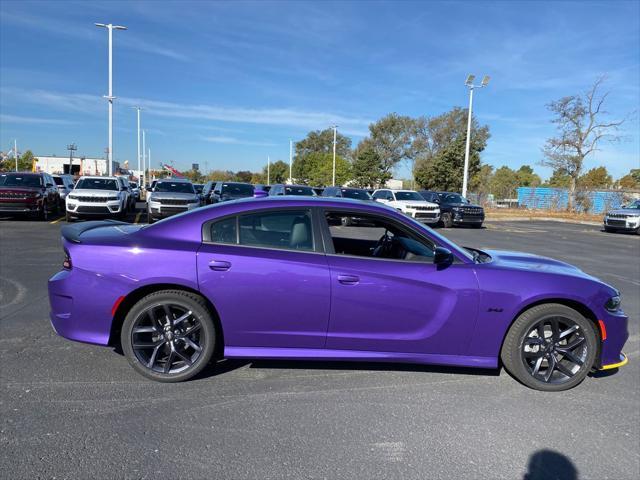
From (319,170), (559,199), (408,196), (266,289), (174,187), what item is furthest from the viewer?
(319,170)

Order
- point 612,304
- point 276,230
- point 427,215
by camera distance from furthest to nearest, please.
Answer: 1. point 427,215
2. point 612,304
3. point 276,230

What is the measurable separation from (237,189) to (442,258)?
52.1 feet

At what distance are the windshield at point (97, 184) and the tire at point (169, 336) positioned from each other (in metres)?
14.9

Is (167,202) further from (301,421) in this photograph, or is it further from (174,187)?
(301,421)

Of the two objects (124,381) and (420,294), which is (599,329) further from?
(124,381)

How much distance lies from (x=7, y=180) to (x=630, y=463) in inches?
756

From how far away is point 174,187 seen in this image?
58.2 ft

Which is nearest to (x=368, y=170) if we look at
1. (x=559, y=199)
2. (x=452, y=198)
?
(x=559, y=199)

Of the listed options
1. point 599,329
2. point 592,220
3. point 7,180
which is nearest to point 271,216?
point 599,329

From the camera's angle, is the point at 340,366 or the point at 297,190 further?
the point at 297,190

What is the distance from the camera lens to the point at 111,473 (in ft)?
8.52

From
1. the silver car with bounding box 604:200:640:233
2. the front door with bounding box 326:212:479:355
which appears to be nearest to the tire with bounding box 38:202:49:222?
the front door with bounding box 326:212:479:355

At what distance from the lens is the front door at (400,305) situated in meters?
3.65

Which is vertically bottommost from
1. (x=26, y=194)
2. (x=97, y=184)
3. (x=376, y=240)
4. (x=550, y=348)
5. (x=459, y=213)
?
(x=550, y=348)
